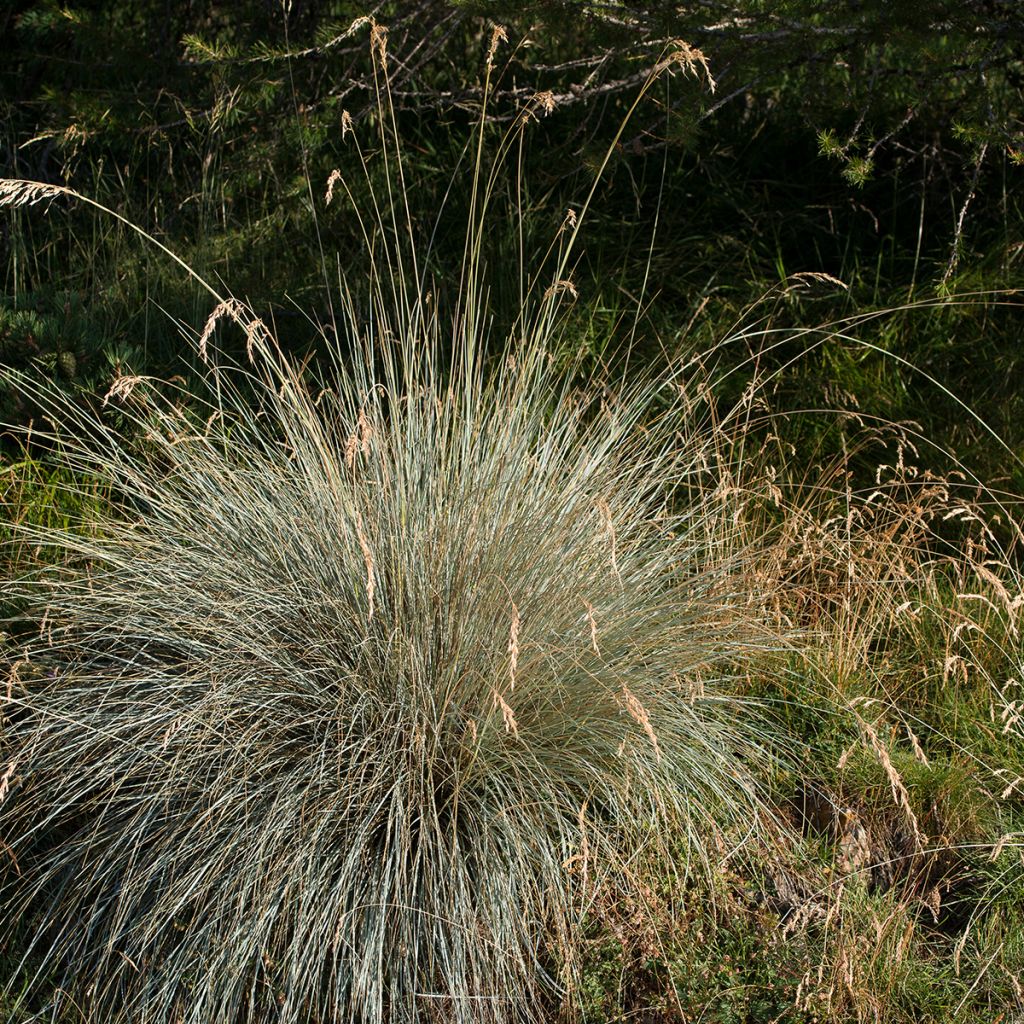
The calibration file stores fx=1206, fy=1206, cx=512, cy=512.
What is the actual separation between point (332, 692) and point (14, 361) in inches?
74.4

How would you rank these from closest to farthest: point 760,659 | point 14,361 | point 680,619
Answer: point 680,619
point 760,659
point 14,361

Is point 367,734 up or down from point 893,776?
down

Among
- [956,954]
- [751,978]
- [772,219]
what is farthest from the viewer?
[772,219]

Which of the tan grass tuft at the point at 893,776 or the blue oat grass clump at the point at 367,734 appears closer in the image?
the tan grass tuft at the point at 893,776

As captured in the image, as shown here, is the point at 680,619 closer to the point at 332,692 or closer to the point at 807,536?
the point at 807,536

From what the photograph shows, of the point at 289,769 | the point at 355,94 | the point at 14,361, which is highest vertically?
the point at 355,94

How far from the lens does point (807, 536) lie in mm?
3162

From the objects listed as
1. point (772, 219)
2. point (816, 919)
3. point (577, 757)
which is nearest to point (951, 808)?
point (816, 919)

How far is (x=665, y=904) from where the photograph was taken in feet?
7.97

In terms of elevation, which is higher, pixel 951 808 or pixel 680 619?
pixel 680 619

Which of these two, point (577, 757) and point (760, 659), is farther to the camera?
point (760, 659)

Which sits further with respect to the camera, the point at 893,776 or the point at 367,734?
the point at 367,734

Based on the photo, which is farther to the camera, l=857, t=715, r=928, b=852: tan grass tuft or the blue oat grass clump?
the blue oat grass clump

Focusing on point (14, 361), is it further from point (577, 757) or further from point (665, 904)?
point (665, 904)
